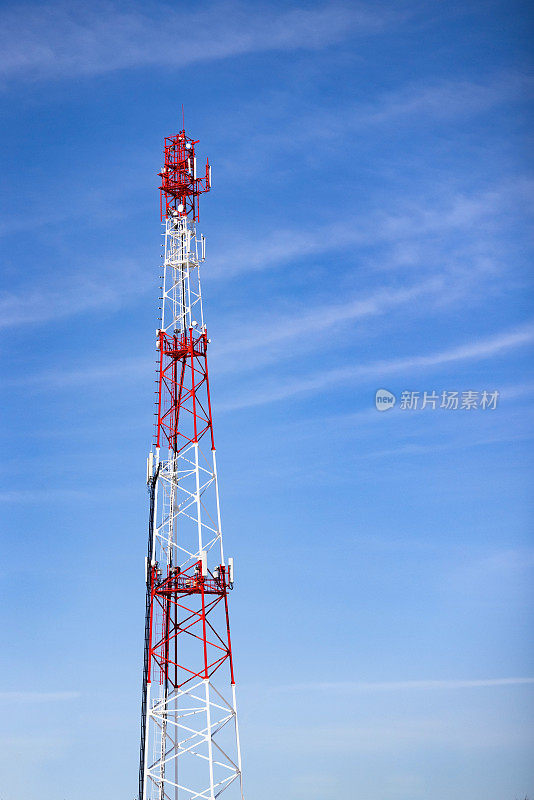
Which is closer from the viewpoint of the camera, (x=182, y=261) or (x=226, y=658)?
(x=226, y=658)

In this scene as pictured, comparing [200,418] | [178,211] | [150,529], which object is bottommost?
[150,529]

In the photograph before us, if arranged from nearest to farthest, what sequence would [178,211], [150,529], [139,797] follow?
[139,797] < [150,529] < [178,211]

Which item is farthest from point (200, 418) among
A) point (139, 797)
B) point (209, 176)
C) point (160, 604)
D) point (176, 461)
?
point (139, 797)

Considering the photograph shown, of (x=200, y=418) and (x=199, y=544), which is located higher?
(x=200, y=418)

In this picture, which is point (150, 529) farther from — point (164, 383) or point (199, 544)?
point (164, 383)

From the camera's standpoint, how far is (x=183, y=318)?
78.8 metres

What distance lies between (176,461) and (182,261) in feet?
48.0

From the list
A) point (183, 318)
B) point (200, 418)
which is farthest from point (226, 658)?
point (183, 318)

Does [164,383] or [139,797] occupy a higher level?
[164,383]

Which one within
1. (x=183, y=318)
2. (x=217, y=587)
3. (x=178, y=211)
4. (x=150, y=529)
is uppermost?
(x=178, y=211)

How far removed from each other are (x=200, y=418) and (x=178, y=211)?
15.8m

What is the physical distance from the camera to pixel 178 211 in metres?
81.2

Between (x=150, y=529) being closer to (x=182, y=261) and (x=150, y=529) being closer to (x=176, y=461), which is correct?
(x=176, y=461)

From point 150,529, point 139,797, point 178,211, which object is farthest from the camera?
point 178,211
